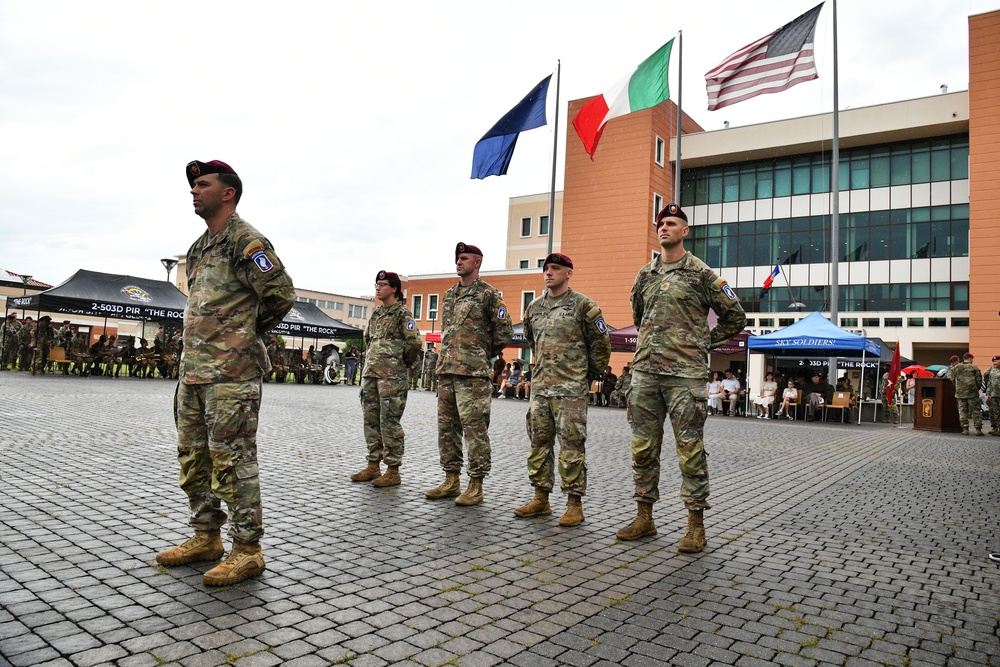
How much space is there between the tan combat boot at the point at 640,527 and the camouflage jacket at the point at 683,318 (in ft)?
3.14

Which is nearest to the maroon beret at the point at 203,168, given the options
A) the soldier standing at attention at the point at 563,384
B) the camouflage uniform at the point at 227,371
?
the camouflage uniform at the point at 227,371

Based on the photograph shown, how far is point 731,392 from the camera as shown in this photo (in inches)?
872

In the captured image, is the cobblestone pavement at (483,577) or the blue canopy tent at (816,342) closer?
the cobblestone pavement at (483,577)

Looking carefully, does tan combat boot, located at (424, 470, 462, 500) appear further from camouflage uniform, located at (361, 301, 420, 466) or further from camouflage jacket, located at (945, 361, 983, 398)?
camouflage jacket, located at (945, 361, 983, 398)

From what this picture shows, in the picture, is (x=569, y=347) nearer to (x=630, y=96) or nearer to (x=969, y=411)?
(x=630, y=96)

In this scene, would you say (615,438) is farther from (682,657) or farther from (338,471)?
(682,657)

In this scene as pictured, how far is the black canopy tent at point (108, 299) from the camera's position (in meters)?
20.8

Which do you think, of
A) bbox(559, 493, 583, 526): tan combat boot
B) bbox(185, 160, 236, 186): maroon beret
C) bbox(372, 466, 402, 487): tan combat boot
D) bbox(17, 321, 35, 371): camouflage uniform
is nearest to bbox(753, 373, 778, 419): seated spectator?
bbox(372, 466, 402, 487): tan combat boot

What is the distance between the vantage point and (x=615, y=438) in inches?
479

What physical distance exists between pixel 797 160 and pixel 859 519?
38395 mm

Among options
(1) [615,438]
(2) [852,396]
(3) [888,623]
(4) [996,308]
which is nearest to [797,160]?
(4) [996,308]

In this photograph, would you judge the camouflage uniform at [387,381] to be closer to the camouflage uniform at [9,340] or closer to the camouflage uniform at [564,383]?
the camouflage uniform at [564,383]

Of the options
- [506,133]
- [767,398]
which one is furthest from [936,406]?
[506,133]

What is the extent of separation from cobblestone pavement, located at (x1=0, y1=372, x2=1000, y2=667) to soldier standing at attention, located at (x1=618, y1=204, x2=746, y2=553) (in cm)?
38
